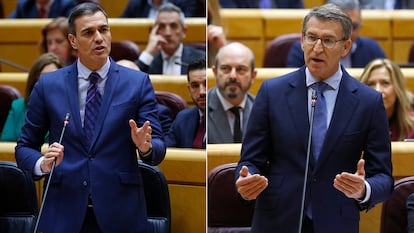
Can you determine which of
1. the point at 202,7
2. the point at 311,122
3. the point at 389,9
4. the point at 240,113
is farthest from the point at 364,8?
the point at 311,122

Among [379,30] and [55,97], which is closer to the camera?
[55,97]

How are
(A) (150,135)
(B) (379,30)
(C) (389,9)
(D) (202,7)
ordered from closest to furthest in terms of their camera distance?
(A) (150,135), (D) (202,7), (B) (379,30), (C) (389,9)

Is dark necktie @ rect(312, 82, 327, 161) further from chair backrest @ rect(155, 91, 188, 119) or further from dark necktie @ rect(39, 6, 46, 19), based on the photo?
dark necktie @ rect(39, 6, 46, 19)

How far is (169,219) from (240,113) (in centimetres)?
21

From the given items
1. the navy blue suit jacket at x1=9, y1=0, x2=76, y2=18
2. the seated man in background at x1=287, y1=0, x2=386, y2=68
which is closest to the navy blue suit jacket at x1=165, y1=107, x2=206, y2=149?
the seated man in background at x1=287, y1=0, x2=386, y2=68

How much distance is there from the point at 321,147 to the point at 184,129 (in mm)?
216

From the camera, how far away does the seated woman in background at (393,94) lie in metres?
1.21

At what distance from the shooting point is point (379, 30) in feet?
7.00

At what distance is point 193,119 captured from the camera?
1118 mm

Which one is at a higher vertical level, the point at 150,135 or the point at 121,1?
the point at 121,1

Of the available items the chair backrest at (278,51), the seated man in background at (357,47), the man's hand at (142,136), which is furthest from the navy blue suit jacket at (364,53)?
the man's hand at (142,136)

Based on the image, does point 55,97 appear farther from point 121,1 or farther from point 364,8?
point 364,8

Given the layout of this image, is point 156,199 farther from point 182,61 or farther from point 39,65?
point 39,65

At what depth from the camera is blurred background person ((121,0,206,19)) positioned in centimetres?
126
